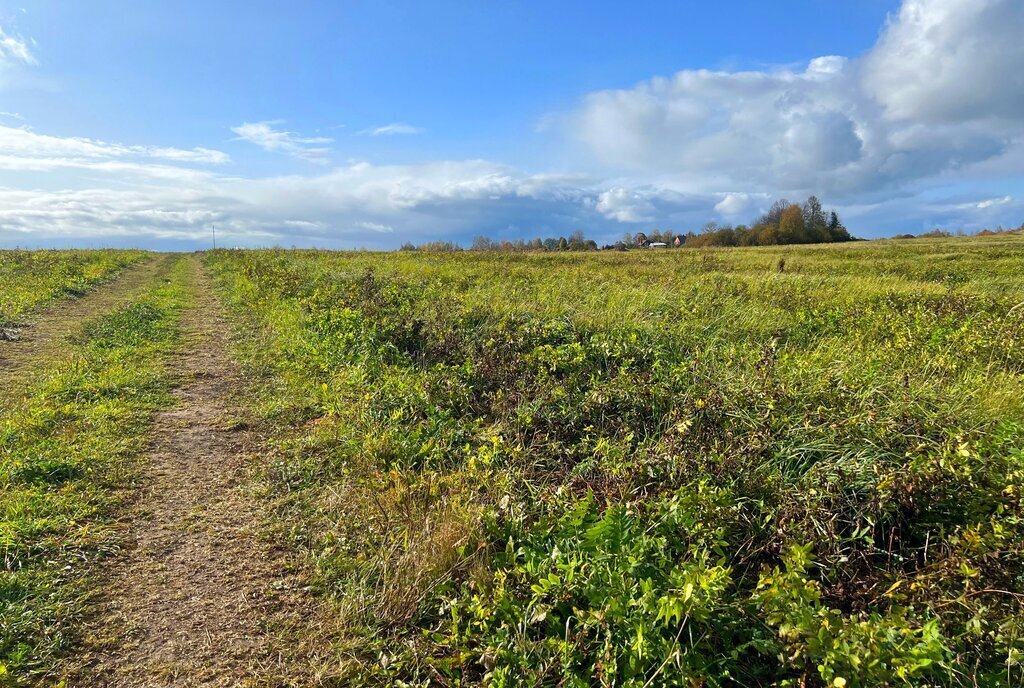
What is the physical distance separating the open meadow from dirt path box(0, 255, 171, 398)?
22cm

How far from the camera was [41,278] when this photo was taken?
57.7 ft

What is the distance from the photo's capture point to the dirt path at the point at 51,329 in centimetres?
800

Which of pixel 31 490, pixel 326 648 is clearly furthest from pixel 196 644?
pixel 31 490

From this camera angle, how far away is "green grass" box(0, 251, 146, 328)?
12.9m

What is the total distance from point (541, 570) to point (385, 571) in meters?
0.99

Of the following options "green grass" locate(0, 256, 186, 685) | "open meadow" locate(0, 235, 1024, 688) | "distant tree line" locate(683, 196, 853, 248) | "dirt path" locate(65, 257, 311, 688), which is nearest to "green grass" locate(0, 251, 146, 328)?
"green grass" locate(0, 256, 186, 685)

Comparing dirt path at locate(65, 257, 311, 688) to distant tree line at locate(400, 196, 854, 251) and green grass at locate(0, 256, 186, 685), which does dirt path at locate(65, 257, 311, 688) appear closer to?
green grass at locate(0, 256, 186, 685)

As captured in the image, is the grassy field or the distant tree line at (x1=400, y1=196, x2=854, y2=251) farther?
the distant tree line at (x1=400, y1=196, x2=854, y2=251)

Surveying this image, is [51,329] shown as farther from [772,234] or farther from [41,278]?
[772,234]

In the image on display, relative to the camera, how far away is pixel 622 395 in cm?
532

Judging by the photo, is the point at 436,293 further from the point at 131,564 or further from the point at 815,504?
the point at 815,504

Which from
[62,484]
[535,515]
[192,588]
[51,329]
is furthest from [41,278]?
Answer: [535,515]

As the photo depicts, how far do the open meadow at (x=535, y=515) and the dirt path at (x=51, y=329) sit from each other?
222 millimetres

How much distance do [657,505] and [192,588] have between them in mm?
2882
